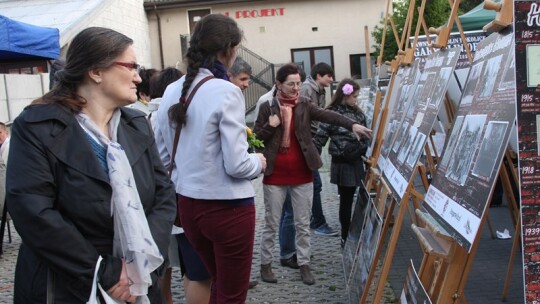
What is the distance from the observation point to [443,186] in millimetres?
2588

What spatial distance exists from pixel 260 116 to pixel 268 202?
0.70m

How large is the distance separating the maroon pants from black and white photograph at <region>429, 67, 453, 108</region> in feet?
3.50

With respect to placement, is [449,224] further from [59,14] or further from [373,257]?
[59,14]

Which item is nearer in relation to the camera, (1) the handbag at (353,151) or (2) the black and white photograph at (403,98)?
(2) the black and white photograph at (403,98)

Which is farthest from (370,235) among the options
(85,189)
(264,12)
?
(264,12)

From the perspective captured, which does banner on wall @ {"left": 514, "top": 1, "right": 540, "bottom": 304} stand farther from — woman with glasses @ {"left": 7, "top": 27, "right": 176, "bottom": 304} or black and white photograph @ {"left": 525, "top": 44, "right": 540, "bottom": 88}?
woman with glasses @ {"left": 7, "top": 27, "right": 176, "bottom": 304}

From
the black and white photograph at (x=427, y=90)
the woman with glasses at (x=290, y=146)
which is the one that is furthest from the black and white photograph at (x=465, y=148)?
the woman with glasses at (x=290, y=146)

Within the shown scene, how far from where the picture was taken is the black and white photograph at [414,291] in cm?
238

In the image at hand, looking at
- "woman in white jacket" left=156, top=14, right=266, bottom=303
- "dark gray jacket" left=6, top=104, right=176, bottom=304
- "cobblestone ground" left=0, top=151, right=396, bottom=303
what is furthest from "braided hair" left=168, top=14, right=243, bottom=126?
"cobblestone ground" left=0, top=151, right=396, bottom=303

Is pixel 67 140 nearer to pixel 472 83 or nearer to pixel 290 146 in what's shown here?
pixel 472 83

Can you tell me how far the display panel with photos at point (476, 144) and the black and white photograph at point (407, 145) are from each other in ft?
1.71

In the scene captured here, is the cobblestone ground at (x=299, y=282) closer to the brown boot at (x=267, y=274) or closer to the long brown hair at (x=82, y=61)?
the brown boot at (x=267, y=274)

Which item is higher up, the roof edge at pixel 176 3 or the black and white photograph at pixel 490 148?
the roof edge at pixel 176 3

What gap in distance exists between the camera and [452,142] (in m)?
2.68
